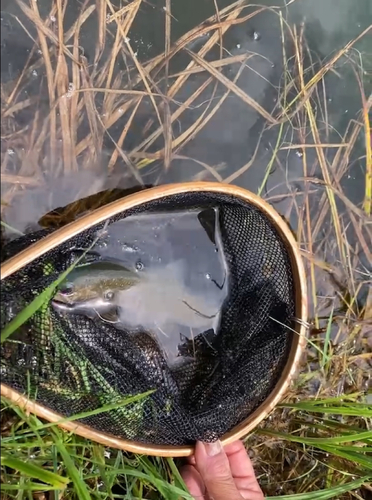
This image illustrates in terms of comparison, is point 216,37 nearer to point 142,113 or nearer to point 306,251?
point 142,113

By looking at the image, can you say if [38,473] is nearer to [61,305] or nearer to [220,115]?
[61,305]

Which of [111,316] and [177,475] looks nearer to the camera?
[177,475]

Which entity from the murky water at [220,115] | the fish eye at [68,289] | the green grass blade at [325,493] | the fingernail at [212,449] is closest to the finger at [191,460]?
the fingernail at [212,449]

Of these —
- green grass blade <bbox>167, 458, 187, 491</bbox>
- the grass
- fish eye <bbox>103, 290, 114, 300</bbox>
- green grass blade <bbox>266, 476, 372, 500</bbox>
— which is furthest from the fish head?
green grass blade <bbox>266, 476, 372, 500</bbox>

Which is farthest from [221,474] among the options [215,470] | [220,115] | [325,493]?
[220,115]

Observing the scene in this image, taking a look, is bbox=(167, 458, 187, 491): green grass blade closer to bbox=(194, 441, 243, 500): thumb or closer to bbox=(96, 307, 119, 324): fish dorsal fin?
bbox=(194, 441, 243, 500): thumb

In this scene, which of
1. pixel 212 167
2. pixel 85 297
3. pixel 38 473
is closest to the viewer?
pixel 38 473
